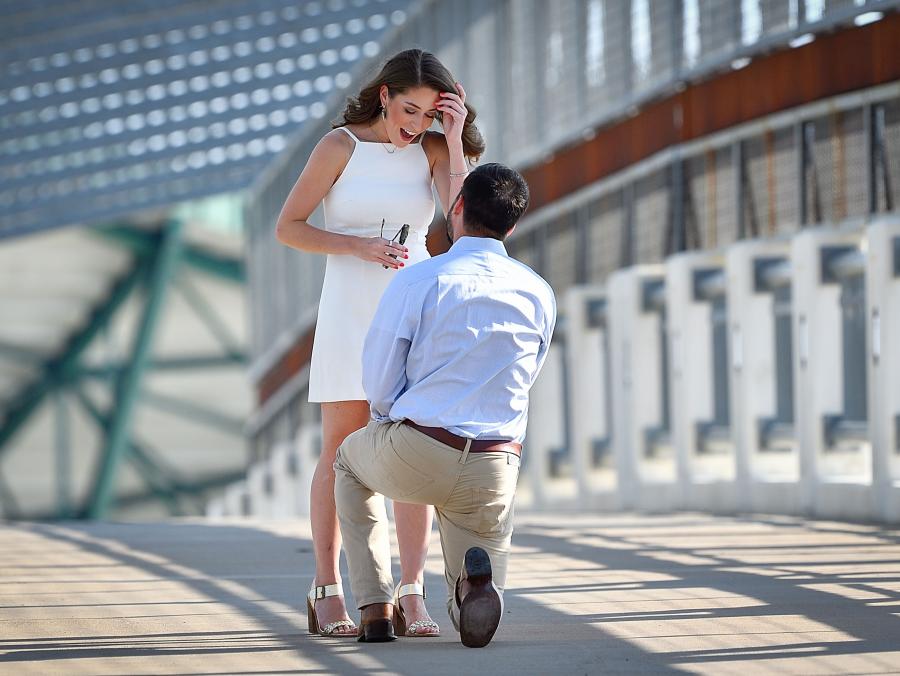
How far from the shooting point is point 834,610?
214 inches

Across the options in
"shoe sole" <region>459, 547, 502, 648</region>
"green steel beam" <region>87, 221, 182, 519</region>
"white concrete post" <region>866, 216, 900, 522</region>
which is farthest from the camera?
"green steel beam" <region>87, 221, 182, 519</region>

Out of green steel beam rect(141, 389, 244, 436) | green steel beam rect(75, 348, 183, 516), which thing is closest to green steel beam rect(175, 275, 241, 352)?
green steel beam rect(141, 389, 244, 436)

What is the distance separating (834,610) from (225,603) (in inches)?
73.1

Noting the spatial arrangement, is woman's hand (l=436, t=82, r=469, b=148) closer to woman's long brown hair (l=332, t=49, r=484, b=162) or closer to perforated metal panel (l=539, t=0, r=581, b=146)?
woman's long brown hair (l=332, t=49, r=484, b=162)

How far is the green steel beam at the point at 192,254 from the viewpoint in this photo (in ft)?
163

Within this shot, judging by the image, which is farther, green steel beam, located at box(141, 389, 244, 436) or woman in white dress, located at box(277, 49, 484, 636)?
green steel beam, located at box(141, 389, 244, 436)

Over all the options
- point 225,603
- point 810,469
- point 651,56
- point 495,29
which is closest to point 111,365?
point 495,29

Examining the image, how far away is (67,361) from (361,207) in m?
45.7

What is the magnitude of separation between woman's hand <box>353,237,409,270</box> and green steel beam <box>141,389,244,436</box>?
46889 mm

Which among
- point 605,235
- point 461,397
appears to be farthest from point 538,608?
point 605,235

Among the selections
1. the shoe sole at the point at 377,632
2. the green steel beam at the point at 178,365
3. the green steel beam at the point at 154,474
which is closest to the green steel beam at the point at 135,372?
the green steel beam at the point at 178,365

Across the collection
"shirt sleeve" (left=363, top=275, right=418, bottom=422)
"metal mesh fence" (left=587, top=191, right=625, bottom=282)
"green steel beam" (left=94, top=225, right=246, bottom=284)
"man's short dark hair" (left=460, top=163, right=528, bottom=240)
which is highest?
"green steel beam" (left=94, top=225, right=246, bottom=284)

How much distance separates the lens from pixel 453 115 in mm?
5234

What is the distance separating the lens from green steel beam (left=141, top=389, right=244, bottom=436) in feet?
169
